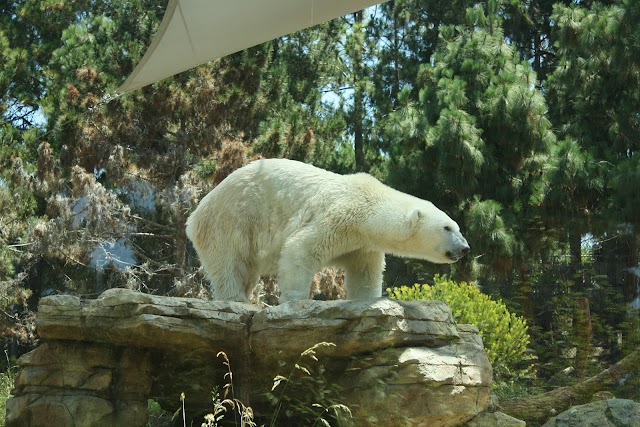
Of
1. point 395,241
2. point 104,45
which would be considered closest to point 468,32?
point 104,45

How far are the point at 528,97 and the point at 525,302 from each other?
3.69 meters

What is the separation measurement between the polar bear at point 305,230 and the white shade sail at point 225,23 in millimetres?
1422

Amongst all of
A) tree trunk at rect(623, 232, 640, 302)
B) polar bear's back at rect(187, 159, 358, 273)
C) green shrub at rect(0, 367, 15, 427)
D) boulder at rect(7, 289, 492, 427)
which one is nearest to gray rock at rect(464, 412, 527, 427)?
boulder at rect(7, 289, 492, 427)

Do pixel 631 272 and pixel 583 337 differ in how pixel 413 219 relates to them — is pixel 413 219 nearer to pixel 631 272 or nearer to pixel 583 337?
A: pixel 583 337

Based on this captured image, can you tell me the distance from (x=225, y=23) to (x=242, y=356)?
3306 millimetres

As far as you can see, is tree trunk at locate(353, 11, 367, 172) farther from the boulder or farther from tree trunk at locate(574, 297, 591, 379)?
the boulder

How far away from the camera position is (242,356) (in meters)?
5.39

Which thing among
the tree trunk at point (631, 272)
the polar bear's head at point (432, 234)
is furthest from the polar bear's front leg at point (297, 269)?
the tree trunk at point (631, 272)

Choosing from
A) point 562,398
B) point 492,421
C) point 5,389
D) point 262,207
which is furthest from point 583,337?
point 5,389

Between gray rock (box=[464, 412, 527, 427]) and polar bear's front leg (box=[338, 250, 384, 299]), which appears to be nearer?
gray rock (box=[464, 412, 527, 427])

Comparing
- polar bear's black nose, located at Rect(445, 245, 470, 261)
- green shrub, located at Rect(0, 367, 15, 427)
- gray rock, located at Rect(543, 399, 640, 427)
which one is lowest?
green shrub, located at Rect(0, 367, 15, 427)

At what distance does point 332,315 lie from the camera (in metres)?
5.07

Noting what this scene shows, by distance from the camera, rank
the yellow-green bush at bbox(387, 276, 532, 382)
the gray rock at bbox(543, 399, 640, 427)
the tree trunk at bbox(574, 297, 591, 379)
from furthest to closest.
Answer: the yellow-green bush at bbox(387, 276, 532, 382)
the tree trunk at bbox(574, 297, 591, 379)
the gray rock at bbox(543, 399, 640, 427)

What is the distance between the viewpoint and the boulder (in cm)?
501
